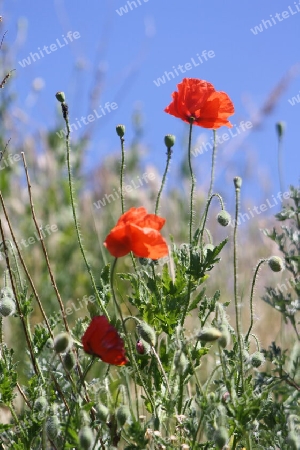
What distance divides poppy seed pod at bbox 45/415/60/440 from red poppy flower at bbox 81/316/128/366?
152mm

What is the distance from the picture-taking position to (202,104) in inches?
72.6

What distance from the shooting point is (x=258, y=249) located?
17.7ft

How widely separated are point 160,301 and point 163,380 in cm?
19

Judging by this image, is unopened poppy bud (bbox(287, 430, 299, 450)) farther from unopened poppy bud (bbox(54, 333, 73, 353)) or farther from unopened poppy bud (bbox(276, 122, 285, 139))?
unopened poppy bud (bbox(276, 122, 285, 139))

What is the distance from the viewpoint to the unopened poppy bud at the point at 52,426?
4.97 feet

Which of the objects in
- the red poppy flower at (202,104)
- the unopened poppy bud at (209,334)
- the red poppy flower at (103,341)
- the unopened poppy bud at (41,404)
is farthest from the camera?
the red poppy flower at (202,104)

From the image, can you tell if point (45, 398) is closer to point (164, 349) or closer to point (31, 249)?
point (164, 349)

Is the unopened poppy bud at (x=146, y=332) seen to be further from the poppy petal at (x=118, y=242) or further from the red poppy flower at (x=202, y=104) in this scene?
the red poppy flower at (x=202, y=104)

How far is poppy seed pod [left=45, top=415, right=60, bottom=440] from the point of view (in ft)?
4.97

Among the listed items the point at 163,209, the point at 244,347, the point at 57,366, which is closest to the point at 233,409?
the point at 244,347

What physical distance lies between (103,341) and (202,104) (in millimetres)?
663

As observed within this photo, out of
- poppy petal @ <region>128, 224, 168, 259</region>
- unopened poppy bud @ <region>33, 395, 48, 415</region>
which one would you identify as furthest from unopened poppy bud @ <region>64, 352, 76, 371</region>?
poppy petal @ <region>128, 224, 168, 259</region>

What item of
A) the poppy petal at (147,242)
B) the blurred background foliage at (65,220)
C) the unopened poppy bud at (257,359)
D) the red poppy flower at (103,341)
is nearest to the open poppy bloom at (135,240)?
the poppy petal at (147,242)

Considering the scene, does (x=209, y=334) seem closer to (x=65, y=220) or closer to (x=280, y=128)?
(x=280, y=128)
